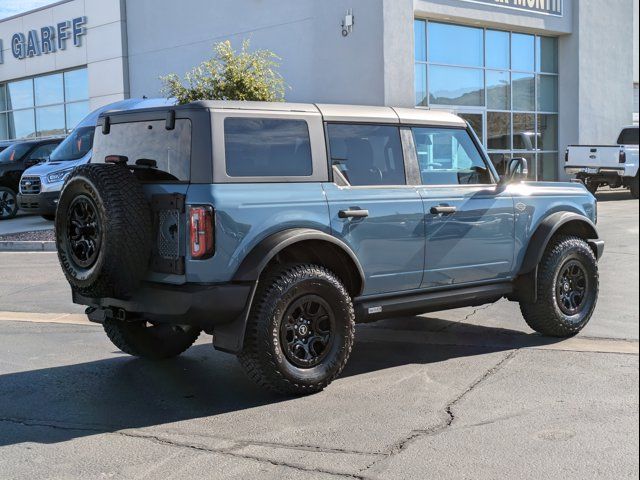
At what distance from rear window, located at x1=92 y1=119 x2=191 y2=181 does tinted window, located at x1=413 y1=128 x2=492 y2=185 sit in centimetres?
194

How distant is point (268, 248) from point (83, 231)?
127 cm

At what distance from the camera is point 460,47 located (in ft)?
72.2

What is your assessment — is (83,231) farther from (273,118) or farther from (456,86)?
(456,86)

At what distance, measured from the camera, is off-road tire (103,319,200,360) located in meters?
5.99

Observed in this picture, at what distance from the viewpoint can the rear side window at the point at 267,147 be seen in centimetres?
501

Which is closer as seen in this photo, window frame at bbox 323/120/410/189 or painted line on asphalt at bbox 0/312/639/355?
window frame at bbox 323/120/410/189

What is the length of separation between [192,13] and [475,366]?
19819 millimetres

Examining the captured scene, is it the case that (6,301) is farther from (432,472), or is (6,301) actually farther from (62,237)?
(432,472)

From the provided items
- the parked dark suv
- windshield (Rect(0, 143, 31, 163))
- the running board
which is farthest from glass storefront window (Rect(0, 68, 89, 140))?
the running board

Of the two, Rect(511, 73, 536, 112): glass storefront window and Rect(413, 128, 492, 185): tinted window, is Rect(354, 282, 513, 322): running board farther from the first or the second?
Rect(511, 73, 536, 112): glass storefront window

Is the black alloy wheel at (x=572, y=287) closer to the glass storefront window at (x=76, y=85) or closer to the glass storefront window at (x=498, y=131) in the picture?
the glass storefront window at (x=498, y=131)

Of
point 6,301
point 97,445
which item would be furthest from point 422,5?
point 97,445

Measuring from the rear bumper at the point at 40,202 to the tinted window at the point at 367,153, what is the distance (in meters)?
11.6

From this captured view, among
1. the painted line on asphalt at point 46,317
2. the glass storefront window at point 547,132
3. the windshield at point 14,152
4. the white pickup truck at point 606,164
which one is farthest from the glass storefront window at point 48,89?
the painted line on asphalt at point 46,317
